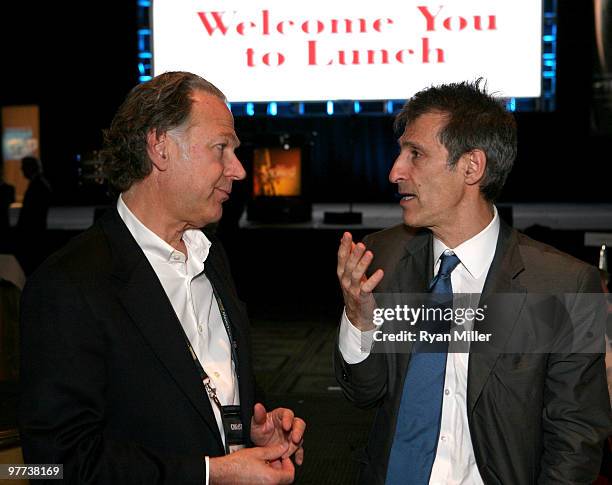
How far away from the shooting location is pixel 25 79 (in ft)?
50.8

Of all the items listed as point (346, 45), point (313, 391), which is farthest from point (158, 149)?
point (346, 45)

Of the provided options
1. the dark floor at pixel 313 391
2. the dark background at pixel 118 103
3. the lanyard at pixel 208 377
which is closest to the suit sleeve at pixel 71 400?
the lanyard at pixel 208 377

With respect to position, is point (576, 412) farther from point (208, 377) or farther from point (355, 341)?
point (208, 377)

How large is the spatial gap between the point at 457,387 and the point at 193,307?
25.0 inches

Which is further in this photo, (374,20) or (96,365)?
(374,20)

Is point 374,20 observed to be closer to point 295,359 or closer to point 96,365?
point 295,359

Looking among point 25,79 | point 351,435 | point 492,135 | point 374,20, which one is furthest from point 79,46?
point 492,135

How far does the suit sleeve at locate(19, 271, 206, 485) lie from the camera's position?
129 centimetres

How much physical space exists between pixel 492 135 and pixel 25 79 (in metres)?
15.3

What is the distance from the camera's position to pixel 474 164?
1.88 meters

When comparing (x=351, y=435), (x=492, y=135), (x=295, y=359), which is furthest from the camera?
(x=295, y=359)

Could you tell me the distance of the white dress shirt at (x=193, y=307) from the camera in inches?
62.2

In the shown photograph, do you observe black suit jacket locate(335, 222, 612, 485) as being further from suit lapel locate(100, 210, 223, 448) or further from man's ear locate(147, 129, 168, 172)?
man's ear locate(147, 129, 168, 172)

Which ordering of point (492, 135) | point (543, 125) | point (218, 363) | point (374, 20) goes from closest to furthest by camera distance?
point (218, 363), point (492, 135), point (374, 20), point (543, 125)
